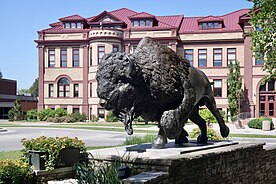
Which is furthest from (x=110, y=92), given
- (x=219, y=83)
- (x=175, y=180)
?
(x=219, y=83)

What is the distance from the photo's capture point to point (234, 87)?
1750 inches

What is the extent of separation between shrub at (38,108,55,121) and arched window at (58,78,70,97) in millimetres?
3289

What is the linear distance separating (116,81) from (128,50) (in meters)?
40.8

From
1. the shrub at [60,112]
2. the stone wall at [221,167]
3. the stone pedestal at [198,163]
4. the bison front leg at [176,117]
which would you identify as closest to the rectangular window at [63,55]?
the shrub at [60,112]

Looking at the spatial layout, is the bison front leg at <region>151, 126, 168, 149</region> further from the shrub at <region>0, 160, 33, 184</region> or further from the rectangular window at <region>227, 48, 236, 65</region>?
the rectangular window at <region>227, 48, 236, 65</region>

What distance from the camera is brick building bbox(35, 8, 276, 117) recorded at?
151 feet

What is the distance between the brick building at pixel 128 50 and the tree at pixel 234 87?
1.77m

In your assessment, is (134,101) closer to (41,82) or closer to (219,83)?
(219,83)

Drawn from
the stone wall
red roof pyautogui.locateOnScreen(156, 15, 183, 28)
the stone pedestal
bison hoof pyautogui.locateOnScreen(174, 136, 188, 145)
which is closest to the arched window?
red roof pyautogui.locateOnScreen(156, 15, 183, 28)

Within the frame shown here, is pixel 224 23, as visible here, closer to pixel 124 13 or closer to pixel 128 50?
pixel 128 50

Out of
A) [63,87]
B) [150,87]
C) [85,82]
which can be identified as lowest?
[150,87]

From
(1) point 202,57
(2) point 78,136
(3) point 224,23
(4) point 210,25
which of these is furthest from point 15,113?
(3) point 224,23

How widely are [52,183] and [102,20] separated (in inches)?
1718

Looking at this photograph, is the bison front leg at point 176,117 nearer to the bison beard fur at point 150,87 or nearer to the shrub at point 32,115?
the bison beard fur at point 150,87
